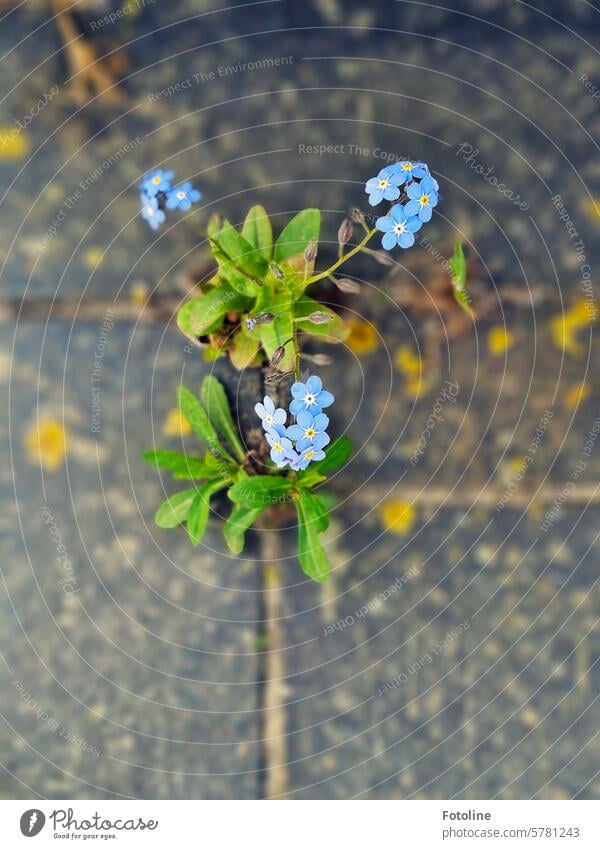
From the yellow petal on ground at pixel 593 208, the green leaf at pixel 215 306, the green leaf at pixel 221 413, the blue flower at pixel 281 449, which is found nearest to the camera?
the blue flower at pixel 281 449

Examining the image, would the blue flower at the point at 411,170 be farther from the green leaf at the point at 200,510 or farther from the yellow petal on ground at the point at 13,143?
the yellow petal on ground at the point at 13,143

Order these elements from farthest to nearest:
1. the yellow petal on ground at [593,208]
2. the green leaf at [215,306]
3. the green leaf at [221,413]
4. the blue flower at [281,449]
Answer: the yellow petal on ground at [593,208]
the green leaf at [221,413]
the green leaf at [215,306]
the blue flower at [281,449]
